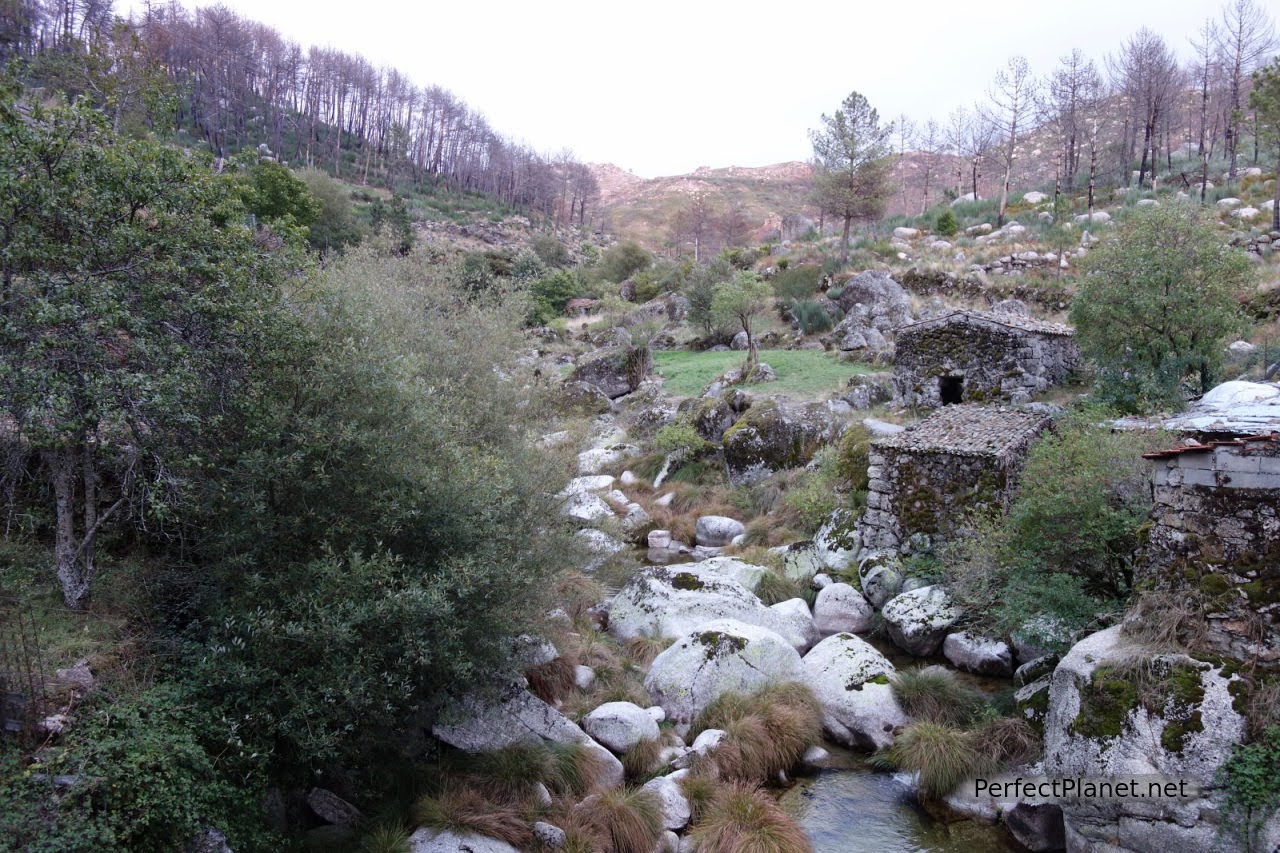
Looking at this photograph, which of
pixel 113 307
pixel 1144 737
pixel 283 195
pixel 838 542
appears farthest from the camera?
pixel 283 195

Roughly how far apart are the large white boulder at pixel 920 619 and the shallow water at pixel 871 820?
10.2 ft

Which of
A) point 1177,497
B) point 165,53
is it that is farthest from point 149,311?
point 165,53

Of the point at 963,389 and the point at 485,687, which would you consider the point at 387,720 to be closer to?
the point at 485,687

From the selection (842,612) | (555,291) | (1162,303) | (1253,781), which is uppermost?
(555,291)

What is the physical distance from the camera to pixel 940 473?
13.3 metres

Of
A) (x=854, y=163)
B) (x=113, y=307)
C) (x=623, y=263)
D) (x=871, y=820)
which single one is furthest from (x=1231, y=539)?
(x=623, y=263)

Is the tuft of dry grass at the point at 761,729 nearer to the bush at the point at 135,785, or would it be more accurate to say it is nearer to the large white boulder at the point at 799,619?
the large white boulder at the point at 799,619

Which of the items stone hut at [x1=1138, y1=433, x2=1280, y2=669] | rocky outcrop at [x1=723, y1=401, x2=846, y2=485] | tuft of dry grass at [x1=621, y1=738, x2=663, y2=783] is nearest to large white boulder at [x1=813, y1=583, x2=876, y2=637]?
tuft of dry grass at [x1=621, y1=738, x2=663, y2=783]

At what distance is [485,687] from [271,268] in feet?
15.6

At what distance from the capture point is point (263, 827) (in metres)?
5.81

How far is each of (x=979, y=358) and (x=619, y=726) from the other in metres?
13.8

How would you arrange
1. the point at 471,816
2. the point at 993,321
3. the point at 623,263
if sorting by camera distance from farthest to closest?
the point at 623,263, the point at 993,321, the point at 471,816

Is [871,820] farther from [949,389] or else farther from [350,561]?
[949,389]

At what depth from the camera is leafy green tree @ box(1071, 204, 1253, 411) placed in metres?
12.9
